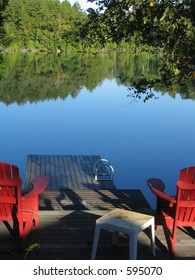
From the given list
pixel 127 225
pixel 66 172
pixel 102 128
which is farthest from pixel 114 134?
pixel 127 225

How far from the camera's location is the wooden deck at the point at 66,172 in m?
8.85

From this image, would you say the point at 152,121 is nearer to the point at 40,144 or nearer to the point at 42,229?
the point at 40,144

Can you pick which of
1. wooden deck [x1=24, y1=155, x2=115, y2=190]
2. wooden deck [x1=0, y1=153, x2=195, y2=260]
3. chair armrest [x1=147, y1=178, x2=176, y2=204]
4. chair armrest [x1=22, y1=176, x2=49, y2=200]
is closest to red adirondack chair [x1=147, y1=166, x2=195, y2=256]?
chair armrest [x1=147, y1=178, x2=176, y2=204]

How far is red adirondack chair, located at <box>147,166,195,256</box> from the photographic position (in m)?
3.87

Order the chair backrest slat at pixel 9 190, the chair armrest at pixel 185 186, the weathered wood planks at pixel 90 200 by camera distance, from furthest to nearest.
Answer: the weathered wood planks at pixel 90 200, the chair backrest slat at pixel 9 190, the chair armrest at pixel 185 186

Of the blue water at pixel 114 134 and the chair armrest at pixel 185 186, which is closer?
the chair armrest at pixel 185 186

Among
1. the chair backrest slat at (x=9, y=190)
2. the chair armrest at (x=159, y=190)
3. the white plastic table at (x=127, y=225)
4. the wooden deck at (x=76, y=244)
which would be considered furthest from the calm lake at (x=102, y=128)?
the white plastic table at (x=127, y=225)

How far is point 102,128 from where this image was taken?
18.5 m

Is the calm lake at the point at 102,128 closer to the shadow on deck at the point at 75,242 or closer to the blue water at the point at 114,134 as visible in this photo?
the blue water at the point at 114,134

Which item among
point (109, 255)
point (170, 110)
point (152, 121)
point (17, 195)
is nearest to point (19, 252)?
point (17, 195)

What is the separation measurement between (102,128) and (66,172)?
28.7 ft

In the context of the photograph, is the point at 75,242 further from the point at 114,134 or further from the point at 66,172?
the point at 114,134

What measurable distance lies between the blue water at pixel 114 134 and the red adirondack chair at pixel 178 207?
5.15 m

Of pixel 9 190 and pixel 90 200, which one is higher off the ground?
pixel 9 190
